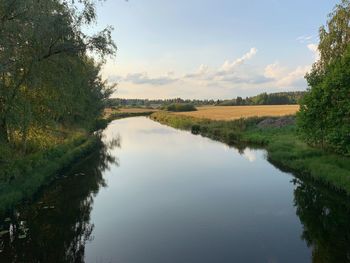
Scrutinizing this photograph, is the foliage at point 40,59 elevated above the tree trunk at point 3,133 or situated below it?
above

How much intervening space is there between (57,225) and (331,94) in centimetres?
1706

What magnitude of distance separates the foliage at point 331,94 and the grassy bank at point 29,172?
56.7 feet

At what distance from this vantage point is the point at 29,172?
64.4 ft

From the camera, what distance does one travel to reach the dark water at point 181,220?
11.9m

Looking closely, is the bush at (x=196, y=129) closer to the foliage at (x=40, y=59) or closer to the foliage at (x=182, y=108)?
the foliage at (x=40, y=59)

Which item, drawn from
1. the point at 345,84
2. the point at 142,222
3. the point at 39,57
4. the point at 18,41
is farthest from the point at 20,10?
the point at 345,84

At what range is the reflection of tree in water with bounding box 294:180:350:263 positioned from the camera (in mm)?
11742

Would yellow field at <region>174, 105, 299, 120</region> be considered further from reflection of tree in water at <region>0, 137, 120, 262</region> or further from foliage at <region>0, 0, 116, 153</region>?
foliage at <region>0, 0, 116, 153</region>

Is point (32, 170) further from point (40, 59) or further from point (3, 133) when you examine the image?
point (40, 59)

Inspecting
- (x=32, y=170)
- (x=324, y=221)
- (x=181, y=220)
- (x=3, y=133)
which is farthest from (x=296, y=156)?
(x=3, y=133)

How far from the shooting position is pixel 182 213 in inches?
633

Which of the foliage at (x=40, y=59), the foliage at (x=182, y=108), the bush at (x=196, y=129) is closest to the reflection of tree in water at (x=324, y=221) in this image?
the foliage at (x=40, y=59)

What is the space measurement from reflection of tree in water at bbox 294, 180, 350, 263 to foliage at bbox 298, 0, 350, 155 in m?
3.33

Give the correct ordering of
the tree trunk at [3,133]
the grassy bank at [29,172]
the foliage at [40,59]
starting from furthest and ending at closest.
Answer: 1. the grassy bank at [29,172]
2. the tree trunk at [3,133]
3. the foliage at [40,59]
